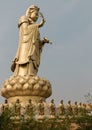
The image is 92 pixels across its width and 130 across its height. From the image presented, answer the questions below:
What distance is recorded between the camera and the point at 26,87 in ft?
49.6

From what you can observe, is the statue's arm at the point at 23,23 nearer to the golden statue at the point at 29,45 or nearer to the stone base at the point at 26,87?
the golden statue at the point at 29,45

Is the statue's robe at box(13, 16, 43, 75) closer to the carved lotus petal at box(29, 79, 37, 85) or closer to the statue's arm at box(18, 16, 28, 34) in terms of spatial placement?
the statue's arm at box(18, 16, 28, 34)

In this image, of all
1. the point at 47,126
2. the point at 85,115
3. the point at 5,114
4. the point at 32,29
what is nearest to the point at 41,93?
the point at 32,29

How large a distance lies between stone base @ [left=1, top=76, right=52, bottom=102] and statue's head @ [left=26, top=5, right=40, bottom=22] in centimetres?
300

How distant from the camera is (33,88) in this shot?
15.2 metres

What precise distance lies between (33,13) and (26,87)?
144 inches

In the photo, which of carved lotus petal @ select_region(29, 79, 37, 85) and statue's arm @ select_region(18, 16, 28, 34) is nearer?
carved lotus petal @ select_region(29, 79, 37, 85)

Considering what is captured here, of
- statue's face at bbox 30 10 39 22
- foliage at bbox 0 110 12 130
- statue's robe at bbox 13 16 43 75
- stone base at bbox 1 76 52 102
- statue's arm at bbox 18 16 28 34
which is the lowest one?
foliage at bbox 0 110 12 130

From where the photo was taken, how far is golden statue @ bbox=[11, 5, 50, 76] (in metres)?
16.1

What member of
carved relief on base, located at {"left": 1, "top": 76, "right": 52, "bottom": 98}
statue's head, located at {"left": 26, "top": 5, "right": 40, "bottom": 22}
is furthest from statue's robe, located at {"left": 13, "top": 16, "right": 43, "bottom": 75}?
carved relief on base, located at {"left": 1, "top": 76, "right": 52, "bottom": 98}

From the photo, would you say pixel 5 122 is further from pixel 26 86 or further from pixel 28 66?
pixel 28 66

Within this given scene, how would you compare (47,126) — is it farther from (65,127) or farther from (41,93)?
(41,93)

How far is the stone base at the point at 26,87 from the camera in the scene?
15.2 meters

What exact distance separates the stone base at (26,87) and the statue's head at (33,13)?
300 cm
